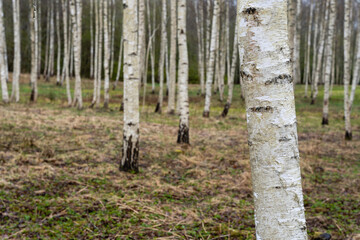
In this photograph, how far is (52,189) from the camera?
14.9 feet

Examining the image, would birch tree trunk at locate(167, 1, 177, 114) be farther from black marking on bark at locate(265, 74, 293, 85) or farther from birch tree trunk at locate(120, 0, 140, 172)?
black marking on bark at locate(265, 74, 293, 85)

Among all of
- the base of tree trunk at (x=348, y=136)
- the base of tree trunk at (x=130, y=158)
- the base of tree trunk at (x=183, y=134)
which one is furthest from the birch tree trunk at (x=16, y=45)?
the base of tree trunk at (x=348, y=136)

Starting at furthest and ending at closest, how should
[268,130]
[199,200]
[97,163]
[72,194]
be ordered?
[97,163] → [199,200] → [72,194] → [268,130]

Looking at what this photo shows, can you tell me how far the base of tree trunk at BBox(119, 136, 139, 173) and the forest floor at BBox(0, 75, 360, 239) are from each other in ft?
0.51

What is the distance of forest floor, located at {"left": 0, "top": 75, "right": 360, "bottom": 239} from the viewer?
144 inches

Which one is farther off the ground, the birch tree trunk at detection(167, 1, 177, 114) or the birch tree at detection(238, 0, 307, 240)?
the birch tree trunk at detection(167, 1, 177, 114)

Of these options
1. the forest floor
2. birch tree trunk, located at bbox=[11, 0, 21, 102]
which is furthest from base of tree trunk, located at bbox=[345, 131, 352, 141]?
birch tree trunk, located at bbox=[11, 0, 21, 102]

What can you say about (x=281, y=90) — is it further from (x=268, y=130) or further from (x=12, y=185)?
(x=12, y=185)

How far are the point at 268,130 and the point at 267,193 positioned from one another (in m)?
0.29

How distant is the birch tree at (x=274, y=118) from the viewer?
54.4 inches

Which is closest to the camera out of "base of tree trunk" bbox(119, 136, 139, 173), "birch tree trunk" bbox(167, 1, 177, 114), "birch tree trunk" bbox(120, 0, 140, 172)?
"birch tree trunk" bbox(120, 0, 140, 172)

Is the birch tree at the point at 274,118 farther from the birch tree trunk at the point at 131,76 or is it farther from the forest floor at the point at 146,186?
the birch tree trunk at the point at 131,76

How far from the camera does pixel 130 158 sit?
562 centimetres

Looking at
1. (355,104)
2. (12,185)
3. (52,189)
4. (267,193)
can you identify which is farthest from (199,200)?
(355,104)
